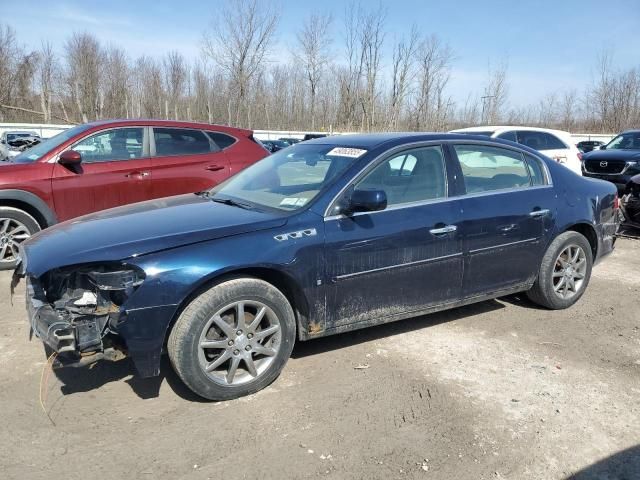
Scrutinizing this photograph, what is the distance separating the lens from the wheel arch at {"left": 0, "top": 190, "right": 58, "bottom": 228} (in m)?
5.88

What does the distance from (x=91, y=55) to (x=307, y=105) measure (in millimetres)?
20494

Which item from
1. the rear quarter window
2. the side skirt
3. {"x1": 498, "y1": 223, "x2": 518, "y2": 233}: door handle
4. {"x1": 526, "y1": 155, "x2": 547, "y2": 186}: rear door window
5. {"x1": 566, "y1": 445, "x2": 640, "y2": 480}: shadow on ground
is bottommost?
{"x1": 566, "y1": 445, "x2": 640, "y2": 480}: shadow on ground

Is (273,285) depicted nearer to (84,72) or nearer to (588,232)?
(588,232)

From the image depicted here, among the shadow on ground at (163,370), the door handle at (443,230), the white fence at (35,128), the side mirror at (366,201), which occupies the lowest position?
the shadow on ground at (163,370)

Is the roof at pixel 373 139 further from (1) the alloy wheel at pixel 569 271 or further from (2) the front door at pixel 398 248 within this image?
(1) the alloy wheel at pixel 569 271

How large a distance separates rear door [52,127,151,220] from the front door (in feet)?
12.2

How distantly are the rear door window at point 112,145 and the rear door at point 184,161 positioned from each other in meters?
0.20

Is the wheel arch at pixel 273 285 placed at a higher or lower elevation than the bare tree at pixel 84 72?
lower

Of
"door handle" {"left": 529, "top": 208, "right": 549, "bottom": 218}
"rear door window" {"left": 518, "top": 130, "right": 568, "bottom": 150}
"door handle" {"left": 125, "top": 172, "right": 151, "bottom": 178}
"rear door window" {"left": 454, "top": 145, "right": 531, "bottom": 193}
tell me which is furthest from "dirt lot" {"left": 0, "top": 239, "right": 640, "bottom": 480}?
"rear door window" {"left": 518, "top": 130, "right": 568, "bottom": 150}

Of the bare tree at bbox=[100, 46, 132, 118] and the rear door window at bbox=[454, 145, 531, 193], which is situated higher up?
the bare tree at bbox=[100, 46, 132, 118]

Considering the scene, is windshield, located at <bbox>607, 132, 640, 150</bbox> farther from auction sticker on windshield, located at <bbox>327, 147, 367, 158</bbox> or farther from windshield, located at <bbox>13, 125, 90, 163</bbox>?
windshield, located at <bbox>13, 125, 90, 163</bbox>

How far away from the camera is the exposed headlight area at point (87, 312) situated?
9.44 feet

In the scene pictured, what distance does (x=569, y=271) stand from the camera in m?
4.88

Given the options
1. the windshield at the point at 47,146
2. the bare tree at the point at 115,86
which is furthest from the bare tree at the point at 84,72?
the windshield at the point at 47,146
